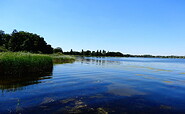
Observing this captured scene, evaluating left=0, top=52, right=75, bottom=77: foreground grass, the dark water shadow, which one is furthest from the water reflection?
left=0, top=52, right=75, bottom=77: foreground grass

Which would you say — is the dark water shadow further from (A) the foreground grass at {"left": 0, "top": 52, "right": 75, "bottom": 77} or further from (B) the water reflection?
(A) the foreground grass at {"left": 0, "top": 52, "right": 75, "bottom": 77}

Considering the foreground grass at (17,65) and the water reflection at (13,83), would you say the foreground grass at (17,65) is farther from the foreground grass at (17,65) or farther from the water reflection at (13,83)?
the water reflection at (13,83)

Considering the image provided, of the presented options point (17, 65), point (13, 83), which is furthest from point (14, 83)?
point (17, 65)

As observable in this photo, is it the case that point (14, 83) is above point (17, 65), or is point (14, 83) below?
below

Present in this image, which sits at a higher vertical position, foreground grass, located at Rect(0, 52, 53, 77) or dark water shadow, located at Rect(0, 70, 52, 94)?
foreground grass, located at Rect(0, 52, 53, 77)

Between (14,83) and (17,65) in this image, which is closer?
(14,83)

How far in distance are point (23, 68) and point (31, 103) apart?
38.7 feet

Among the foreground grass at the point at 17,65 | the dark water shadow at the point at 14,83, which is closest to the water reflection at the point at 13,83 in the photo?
the dark water shadow at the point at 14,83

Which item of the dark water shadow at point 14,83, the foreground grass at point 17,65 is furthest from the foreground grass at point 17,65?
the dark water shadow at point 14,83

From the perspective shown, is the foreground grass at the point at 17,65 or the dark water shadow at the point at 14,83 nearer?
the dark water shadow at the point at 14,83

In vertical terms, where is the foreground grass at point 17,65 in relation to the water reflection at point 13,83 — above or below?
above

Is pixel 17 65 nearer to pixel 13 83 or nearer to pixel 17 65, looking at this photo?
pixel 17 65

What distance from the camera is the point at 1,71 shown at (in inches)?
607

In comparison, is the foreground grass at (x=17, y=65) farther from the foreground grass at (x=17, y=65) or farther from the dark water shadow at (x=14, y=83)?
the dark water shadow at (x=14, y=83)
